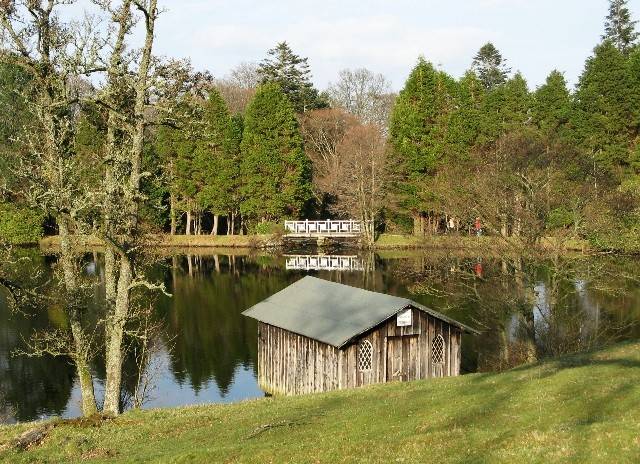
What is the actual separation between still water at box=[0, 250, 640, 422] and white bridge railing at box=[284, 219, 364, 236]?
2304cm

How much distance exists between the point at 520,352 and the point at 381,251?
38.7 meters

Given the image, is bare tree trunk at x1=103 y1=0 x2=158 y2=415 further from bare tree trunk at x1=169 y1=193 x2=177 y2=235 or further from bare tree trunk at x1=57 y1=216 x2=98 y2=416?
bare tree trunk at x1=169 y1=193 x2=177 y2=235

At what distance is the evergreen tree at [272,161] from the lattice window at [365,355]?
5049 cm

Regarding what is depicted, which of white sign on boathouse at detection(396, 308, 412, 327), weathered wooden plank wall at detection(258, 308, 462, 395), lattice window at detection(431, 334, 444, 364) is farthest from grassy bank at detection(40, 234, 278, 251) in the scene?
white sign on boathouse at detection(396, 308, 412, 327)

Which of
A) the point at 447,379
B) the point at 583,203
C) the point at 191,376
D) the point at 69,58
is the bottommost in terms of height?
the point at 191,376

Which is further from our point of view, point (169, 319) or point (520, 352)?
point (169, 319)

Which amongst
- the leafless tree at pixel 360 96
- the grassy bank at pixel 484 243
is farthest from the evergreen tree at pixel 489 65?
the grassy bank at pixel 484 243

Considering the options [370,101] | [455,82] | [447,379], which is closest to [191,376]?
[447,379]

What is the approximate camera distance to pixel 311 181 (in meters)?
82.2

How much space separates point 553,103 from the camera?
74.4 m

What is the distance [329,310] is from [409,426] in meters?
12.9

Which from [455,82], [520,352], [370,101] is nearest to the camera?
[520,352]

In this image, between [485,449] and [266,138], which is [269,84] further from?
[485,449]

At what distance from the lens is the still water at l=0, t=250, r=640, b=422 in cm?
2962
